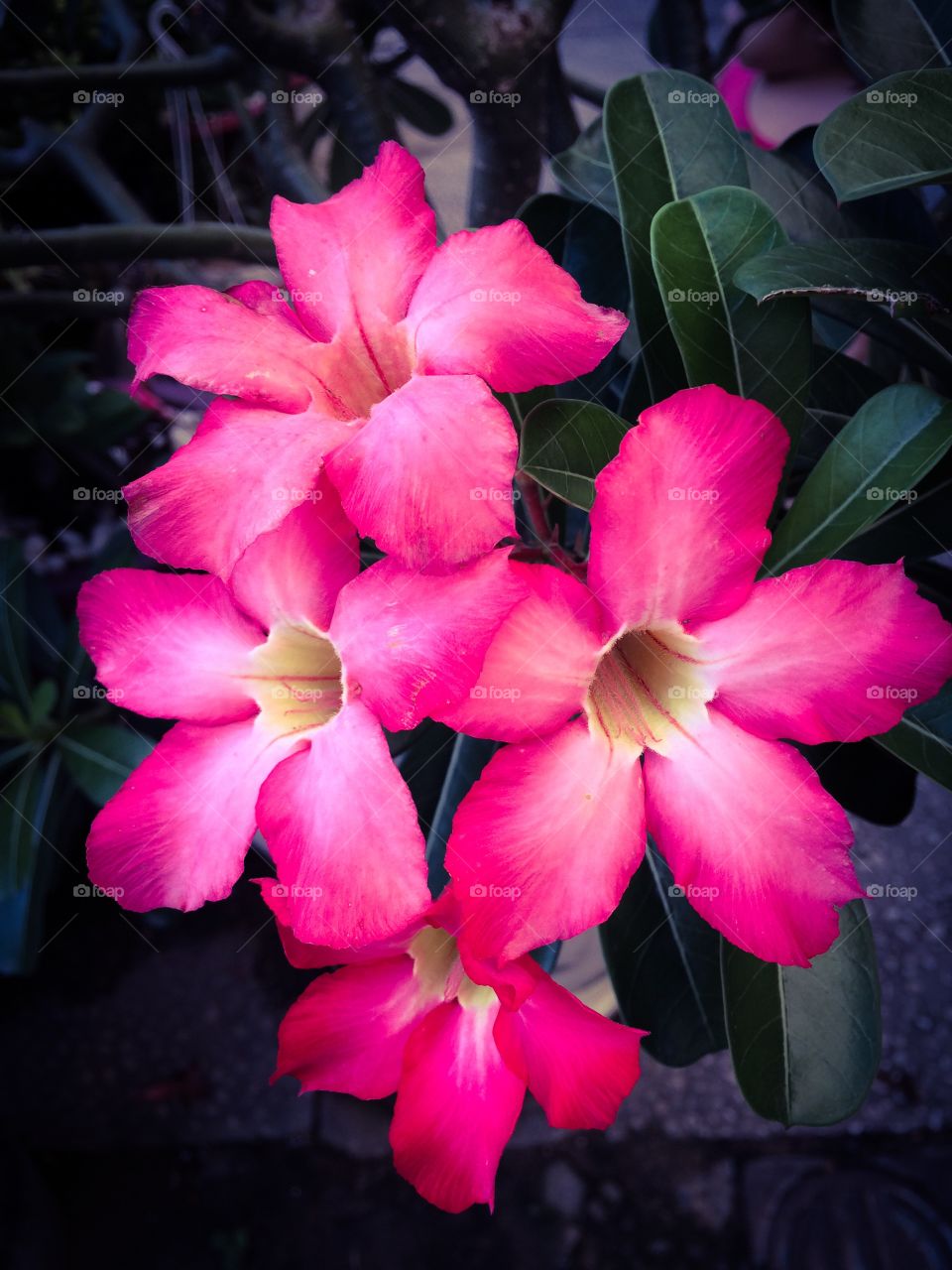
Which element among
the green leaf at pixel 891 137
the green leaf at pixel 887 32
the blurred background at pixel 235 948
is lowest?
the blurred background at pixel 235 948

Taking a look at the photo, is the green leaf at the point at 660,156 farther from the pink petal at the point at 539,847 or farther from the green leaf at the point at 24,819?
the green leaf at the point at 24,819

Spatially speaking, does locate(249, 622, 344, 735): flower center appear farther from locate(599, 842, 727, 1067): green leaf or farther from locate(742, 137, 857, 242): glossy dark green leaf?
locate(742, 137, 857, 242): glossy dark green leaf

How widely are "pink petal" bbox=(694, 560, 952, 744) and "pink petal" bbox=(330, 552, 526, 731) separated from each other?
0.49 ft

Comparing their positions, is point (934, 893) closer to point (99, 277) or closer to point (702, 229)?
point (702, 229)

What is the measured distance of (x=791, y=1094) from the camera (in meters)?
0.66

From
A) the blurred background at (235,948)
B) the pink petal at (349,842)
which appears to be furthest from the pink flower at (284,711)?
the blurred background at (235,948)

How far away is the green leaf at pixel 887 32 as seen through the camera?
787 millimetres

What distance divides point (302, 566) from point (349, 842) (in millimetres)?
171

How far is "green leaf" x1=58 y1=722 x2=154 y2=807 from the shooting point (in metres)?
1.16

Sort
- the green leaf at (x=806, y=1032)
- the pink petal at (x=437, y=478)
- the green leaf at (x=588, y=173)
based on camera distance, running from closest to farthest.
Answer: the pink petal at (x=437, y=478) < the green leaf at (x=806, y=1032) < the green leaf at (x=588, y=173)

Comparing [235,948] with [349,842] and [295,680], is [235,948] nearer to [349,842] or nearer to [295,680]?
[295,680]

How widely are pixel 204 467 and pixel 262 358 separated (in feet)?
0.30

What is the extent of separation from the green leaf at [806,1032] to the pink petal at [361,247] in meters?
0.53

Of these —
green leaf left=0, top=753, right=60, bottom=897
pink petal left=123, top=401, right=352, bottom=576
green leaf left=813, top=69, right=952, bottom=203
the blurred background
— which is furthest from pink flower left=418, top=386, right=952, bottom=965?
green leaf left=0, top=753, right=60, bottom=897
